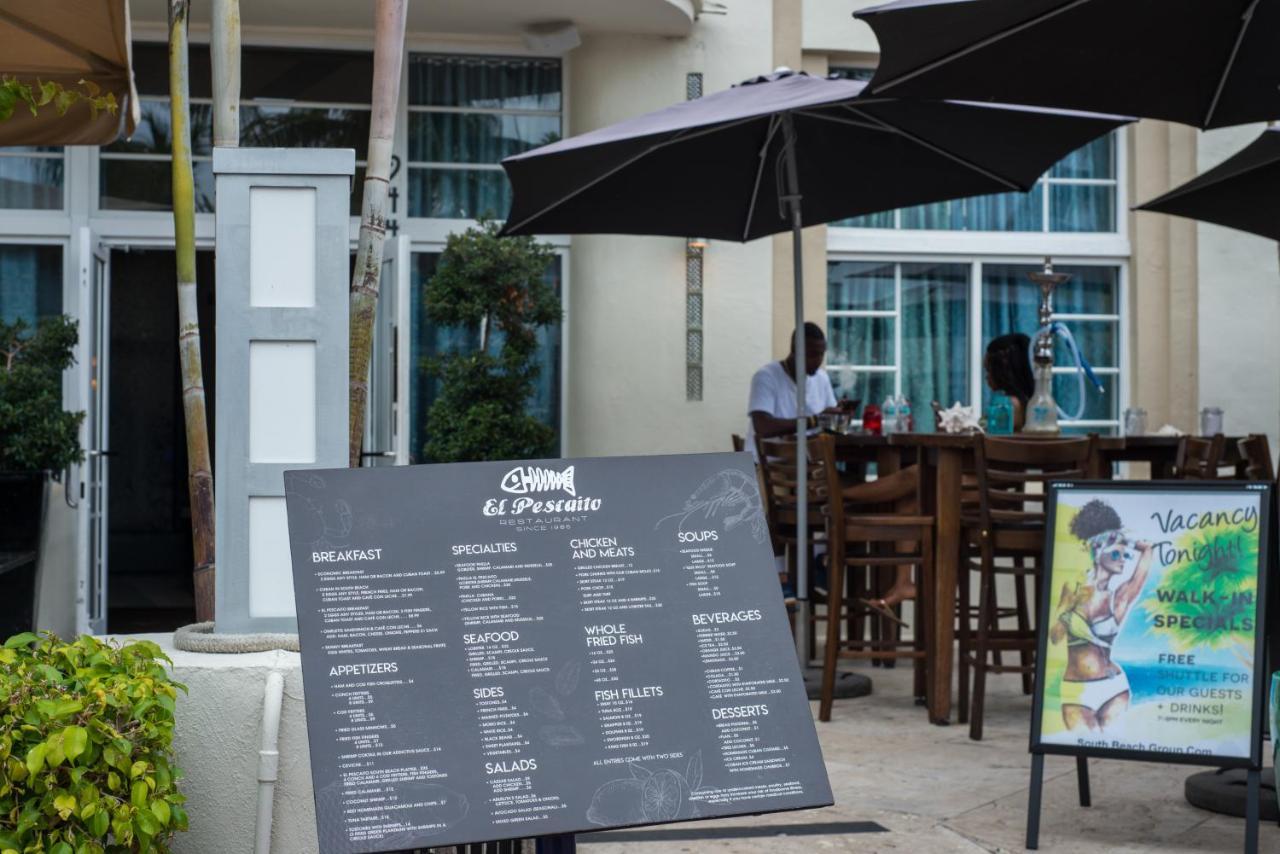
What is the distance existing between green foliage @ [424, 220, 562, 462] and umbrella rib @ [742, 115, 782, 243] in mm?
1269

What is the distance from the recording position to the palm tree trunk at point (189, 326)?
3.56m

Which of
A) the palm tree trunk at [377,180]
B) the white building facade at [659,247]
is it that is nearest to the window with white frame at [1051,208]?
the white building facade at [659,247]

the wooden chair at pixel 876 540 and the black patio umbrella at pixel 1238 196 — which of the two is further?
the wooden chair at pixel 876 540

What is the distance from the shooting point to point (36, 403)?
7070 millimetres

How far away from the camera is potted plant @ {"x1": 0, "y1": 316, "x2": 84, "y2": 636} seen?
22.2 feet

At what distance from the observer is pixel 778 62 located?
28.0 feet

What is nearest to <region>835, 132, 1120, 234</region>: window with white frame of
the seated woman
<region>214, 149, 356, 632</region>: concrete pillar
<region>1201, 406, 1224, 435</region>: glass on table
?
<region>1201, 406, 1224, 435</region>: glass on table

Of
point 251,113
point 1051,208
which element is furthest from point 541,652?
point 1051,208

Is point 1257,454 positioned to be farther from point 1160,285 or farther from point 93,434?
point 93,434

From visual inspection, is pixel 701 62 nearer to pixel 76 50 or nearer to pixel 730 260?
pixel 730 260

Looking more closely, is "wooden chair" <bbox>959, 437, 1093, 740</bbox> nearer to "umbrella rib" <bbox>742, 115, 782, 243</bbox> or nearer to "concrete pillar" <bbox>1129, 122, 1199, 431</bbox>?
"umbrella rib" <bbox>742, 115, 782, 243</bbox>

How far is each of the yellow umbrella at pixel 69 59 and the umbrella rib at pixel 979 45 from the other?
2241mm

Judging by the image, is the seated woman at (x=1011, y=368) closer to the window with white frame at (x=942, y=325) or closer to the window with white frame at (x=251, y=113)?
the window with white frame at (x=942, y=325)

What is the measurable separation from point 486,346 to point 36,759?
215 inches
